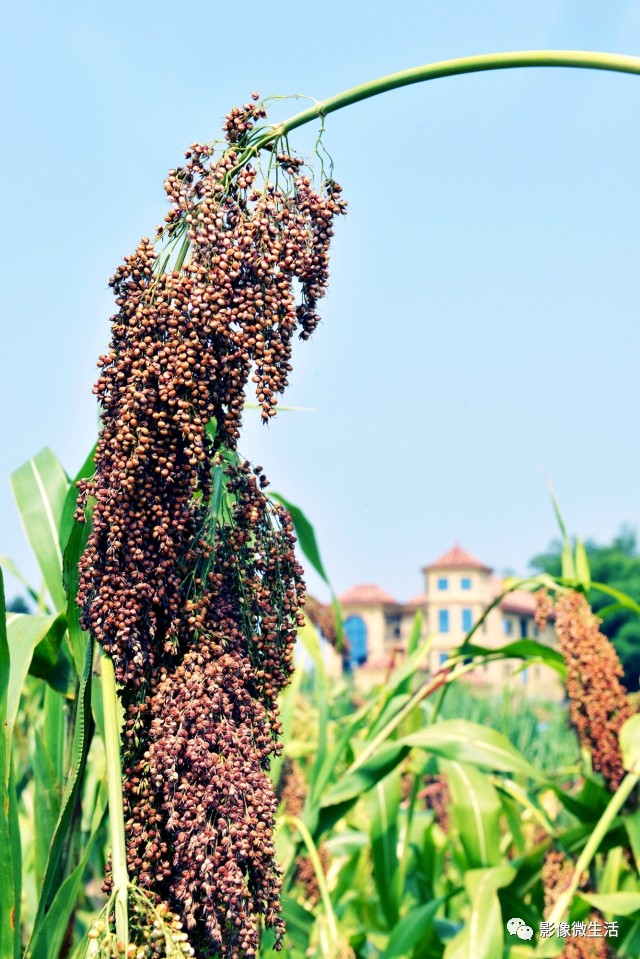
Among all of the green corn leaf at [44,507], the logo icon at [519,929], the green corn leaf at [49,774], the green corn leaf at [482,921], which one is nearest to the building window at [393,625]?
the logo icon at [519,929]

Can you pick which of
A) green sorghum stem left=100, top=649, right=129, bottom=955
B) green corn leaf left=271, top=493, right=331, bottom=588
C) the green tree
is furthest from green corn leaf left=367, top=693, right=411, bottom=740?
the green tree

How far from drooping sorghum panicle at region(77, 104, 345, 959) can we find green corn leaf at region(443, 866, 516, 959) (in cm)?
185

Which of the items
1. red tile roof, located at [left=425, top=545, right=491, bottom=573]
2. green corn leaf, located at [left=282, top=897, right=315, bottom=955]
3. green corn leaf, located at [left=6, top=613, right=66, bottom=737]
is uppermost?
red tile roof, located at [left=425, top=545, right=491, bottom=573]

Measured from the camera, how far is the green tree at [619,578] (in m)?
51.5

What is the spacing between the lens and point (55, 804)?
304 centimetres

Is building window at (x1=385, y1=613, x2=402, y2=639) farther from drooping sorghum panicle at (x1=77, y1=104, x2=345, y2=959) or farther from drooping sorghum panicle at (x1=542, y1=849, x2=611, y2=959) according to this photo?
drooping sorghum panicle at (x1=77, y1=104, x2=345, y2=959)

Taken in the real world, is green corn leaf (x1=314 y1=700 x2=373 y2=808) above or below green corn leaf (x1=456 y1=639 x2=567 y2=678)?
below

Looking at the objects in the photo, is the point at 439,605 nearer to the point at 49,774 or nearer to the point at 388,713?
the point at 388,713

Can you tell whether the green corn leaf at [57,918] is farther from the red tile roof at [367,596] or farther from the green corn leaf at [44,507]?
the red tile roof at [367,596]

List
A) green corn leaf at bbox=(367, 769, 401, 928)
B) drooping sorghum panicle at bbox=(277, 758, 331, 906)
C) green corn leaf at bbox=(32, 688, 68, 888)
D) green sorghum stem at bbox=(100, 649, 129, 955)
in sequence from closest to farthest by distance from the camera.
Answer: green sorghum stem at bbox=(100, 649, 129, 955) → green corn leaf at bbox=(32, 688, 68, 888) → green corn leaf at bbox=(367, 769, 401, 928) → drooping sorghum panicle at bbox=(277, 758, 331, 906)

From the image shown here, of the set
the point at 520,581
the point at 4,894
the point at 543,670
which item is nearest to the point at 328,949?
the point at 520,581

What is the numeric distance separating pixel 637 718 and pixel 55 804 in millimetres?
1954

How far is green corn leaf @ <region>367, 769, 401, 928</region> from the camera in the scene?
4.33 metres

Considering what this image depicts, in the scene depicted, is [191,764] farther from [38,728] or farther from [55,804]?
[38,728]
